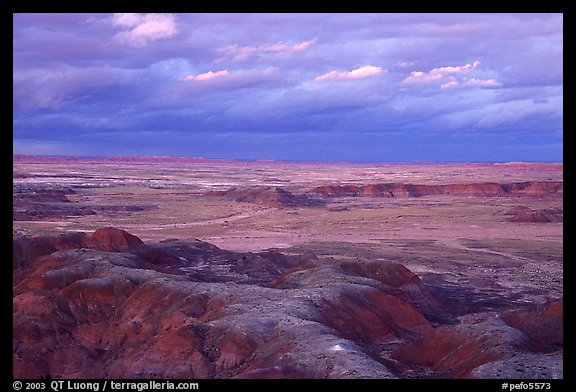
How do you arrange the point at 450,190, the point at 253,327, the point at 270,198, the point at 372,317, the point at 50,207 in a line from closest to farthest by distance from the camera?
the point at 253,327 → the point at 372,317 → the point at 50,207 → the point at 270,198 → the point at 450,190

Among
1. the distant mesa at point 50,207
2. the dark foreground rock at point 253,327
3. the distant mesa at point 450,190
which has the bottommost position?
the dark foreground rock at point 253,327

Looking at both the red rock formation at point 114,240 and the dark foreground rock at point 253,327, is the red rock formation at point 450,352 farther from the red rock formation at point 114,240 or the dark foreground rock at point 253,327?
the red rock formation at point 114,240

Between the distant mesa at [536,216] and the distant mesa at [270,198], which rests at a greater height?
the distant mesa at [270,198]

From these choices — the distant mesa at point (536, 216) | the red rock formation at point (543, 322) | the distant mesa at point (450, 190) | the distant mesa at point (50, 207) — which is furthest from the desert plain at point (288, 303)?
the distant mesa at point (450, 190)

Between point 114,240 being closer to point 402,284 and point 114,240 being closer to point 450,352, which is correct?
point 402,284

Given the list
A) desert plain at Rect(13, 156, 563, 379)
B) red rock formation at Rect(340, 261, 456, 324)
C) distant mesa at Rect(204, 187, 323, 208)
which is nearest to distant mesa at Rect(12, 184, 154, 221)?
desert plain at Rect(13, 156, 563, 379)

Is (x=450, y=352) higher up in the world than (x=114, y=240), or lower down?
lower down

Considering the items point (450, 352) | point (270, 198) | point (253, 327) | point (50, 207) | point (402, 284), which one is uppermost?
point (50, 207)

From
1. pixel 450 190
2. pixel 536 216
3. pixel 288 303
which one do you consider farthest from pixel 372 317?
pixel 450 190
